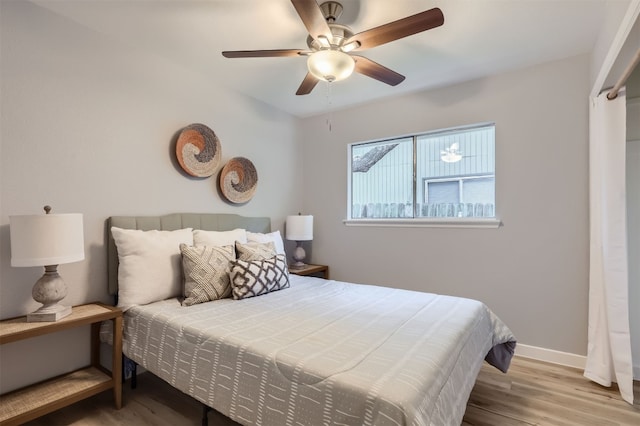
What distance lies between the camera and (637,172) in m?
2.38

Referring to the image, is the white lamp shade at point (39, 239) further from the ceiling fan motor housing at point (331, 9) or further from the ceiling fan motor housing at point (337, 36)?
the ceiling fan motor housing at point (331, 9)

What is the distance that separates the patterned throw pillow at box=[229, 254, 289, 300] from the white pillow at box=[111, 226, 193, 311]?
0.42 metres

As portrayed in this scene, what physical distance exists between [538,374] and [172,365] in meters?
2.54

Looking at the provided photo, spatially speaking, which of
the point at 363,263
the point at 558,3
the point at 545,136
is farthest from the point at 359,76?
the point at 363,263

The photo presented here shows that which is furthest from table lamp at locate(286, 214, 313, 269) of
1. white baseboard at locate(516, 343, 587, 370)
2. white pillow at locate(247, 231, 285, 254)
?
white baseboard at locate(516, 343, 587, 370)

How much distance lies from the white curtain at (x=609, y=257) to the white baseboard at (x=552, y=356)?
0.22m

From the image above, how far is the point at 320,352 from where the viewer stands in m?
1.38

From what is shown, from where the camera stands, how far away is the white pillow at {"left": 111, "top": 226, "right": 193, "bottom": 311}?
2098 millimetres

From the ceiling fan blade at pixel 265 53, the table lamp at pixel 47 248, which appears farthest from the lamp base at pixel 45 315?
the ceiling fan blade at pixel 265 53

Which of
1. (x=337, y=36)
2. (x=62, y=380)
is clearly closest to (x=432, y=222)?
(x=337, y=36)

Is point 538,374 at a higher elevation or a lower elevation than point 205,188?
lower

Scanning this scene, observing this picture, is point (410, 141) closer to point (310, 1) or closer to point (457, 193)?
point (457, 193)

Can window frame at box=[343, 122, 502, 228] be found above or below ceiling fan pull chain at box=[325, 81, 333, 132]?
below

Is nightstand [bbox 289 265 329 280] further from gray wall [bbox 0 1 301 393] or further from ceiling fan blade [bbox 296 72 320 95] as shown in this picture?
ceiling fan blade [bbox 296 72 320 95]
